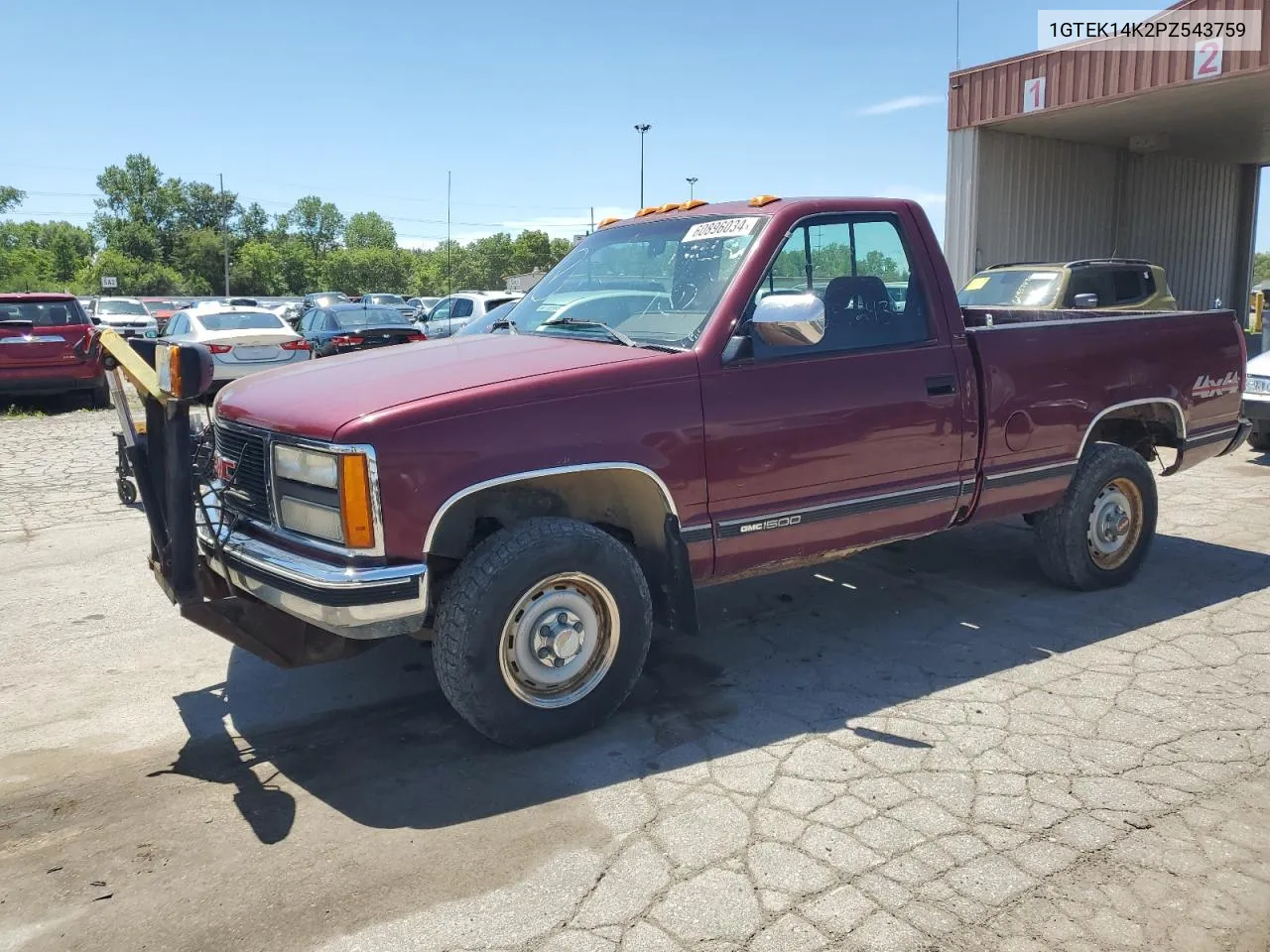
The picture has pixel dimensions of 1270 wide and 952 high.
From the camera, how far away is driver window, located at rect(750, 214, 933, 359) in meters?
4.36

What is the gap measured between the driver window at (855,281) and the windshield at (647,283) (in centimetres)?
24

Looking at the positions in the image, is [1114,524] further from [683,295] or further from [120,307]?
[120,307]

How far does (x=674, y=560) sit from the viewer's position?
3928mm

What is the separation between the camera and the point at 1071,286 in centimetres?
1139

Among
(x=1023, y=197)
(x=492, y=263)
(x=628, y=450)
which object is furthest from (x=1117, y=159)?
(x=492, y=263)

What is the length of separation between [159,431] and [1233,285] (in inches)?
981

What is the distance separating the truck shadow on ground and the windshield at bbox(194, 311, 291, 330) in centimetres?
1148

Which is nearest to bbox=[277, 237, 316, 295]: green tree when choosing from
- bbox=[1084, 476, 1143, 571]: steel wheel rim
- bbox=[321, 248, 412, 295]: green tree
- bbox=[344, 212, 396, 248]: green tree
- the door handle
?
bbox=[321, 248, 412, 295]: green tree

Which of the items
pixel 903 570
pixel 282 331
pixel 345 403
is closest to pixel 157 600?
pixel 345 403

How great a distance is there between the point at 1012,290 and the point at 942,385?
26.8 feet

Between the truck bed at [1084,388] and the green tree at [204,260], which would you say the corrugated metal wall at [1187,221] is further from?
the green tree at [204,260]

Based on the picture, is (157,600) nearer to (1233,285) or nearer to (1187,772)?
(1187,772)

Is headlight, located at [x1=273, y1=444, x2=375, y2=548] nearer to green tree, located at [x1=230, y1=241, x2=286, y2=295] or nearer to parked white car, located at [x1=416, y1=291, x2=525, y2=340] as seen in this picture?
parked white car, located at [x1=416, y1=291, x2=525, y2=340]

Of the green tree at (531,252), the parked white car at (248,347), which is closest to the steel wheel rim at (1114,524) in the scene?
the parked white car at (248,347)
